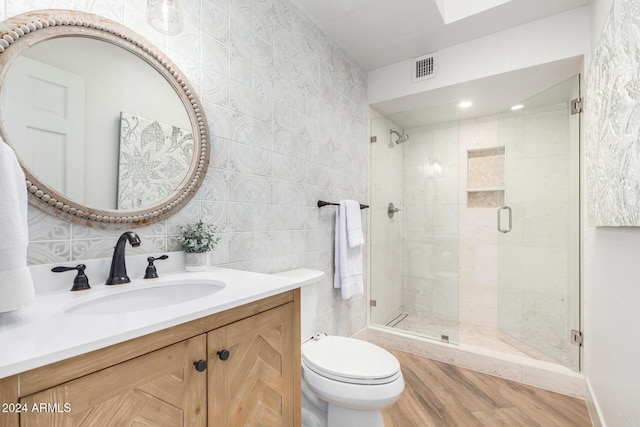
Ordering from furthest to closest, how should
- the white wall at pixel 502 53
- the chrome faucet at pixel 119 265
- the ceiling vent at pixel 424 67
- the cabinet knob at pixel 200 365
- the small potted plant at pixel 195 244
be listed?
the ceiling vent at pixel 424 67 < the white wall at pixel 502 53 < the small potted plant at pixel 195 244 < the chrome faucet at pixel 119 265 < the cabinet knob at pixel 200 365

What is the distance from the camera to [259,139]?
1609 millimetres

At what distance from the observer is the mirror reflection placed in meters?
0.88

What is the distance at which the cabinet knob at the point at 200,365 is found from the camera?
0.74m

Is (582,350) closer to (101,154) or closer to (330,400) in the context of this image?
(330,400)

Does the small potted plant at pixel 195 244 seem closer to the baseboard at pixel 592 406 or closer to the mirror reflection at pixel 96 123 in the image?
the mirror reflection at pixel 96 123

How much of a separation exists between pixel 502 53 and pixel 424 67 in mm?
532

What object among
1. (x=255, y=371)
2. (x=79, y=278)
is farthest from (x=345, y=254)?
(x=79, y=278)

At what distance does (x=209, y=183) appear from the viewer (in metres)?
1.35

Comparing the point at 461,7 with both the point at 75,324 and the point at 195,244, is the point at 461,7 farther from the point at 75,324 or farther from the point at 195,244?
the point at 75,324

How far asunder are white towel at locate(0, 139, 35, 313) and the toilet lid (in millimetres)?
1128

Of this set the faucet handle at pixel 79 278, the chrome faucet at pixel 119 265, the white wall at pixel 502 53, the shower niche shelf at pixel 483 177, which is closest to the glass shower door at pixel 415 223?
the white wall at pixel 502 53

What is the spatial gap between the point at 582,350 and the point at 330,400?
172 centimetres

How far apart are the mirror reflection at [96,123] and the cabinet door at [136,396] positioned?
63 centimetres

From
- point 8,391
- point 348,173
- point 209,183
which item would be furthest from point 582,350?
point 8,391
